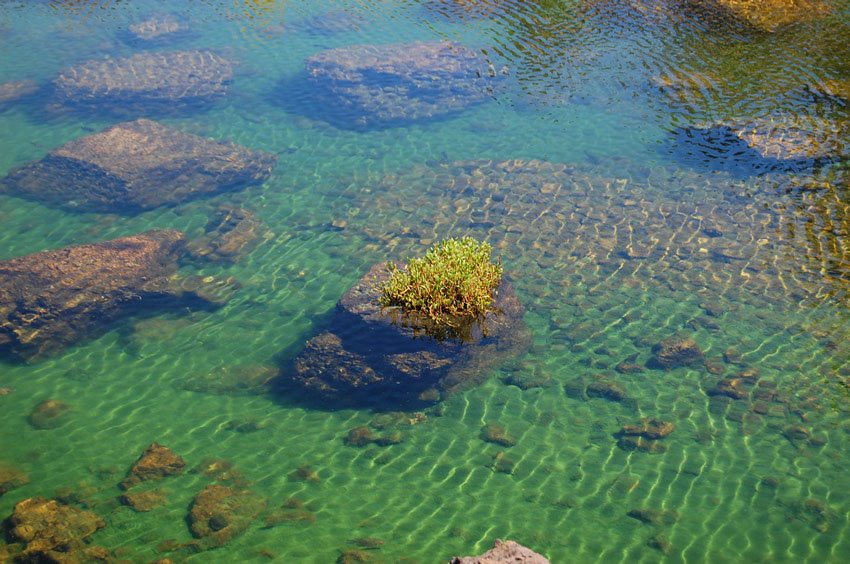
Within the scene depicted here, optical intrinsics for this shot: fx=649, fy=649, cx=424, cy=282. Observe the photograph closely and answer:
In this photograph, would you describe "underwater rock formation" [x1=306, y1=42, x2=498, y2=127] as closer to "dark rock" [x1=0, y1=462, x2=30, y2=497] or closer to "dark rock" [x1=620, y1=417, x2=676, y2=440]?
"dark rock" [x1=620, y1=417, x2=676, y2=440]

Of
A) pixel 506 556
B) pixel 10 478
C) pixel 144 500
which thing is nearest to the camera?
pixel 506 556

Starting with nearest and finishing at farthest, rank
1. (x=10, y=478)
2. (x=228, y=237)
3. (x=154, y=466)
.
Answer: (x=10, y=478) → (x=154, y=466) → (x=228, y=237)

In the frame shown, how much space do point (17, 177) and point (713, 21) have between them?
924 inches

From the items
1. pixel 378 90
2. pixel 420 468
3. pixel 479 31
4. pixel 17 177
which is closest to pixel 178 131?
pixel 17 177

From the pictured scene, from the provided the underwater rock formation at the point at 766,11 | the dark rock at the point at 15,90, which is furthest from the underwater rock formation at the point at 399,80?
the dark rock at the point at 15,90

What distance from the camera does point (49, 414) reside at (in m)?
11.3

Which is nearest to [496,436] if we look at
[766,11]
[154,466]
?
[154,466]

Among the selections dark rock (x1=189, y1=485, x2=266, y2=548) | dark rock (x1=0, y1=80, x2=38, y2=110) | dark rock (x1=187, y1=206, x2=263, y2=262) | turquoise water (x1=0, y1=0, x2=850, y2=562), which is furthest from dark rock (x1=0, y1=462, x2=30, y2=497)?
dark rock (x1=0, y1=80, x2=38, y2=110)

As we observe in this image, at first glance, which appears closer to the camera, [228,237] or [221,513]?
[221,513]

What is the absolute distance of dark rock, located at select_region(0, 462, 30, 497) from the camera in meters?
9.70

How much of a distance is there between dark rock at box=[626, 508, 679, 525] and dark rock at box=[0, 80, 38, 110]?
23.4 meters

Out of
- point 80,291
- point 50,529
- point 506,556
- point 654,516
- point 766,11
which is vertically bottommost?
point 50,529

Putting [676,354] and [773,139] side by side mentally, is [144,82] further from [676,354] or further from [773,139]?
[773,139]

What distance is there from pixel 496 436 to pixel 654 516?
2676 millimetres
